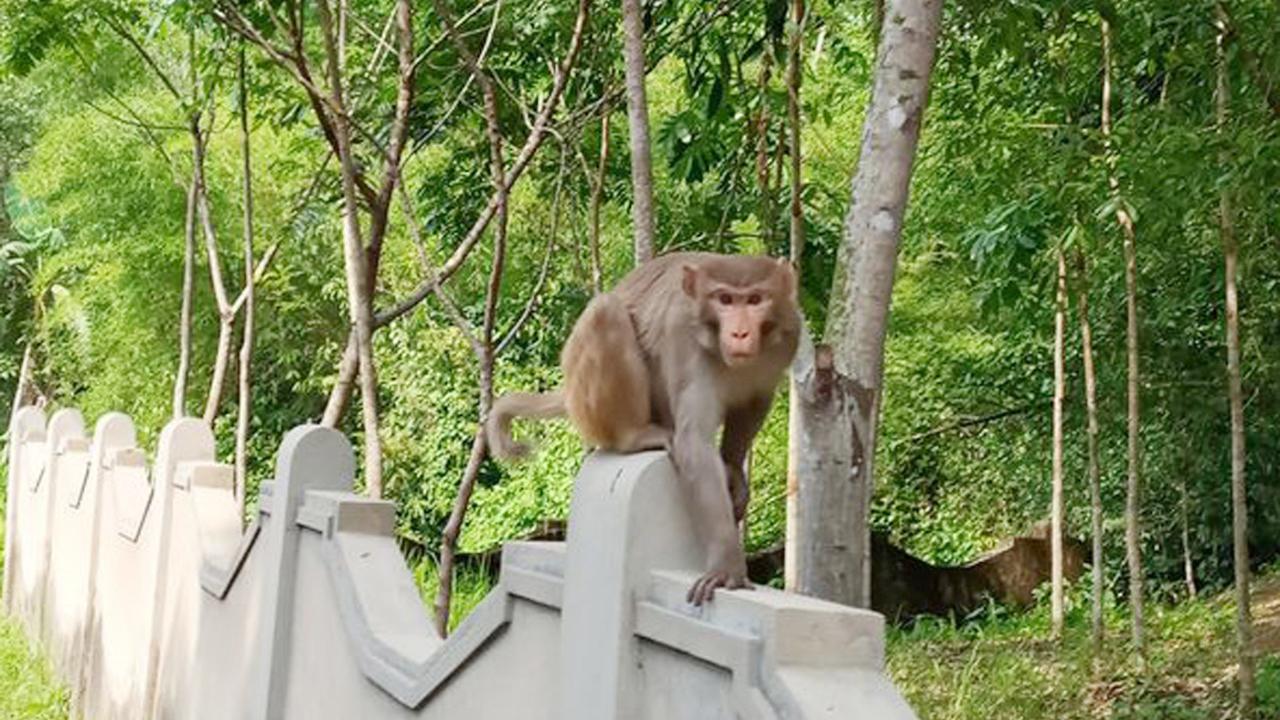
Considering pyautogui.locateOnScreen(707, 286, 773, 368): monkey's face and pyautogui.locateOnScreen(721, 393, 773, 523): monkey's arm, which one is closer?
pyautogui.locateOnScreen(707, 286, 773, 368): monkey's face

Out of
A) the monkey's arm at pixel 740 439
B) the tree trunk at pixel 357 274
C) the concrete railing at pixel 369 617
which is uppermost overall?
the tree trunk at pixel 357 274

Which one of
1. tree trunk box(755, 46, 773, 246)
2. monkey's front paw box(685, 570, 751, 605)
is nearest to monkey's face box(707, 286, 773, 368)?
monkey's front paw box(685, 570, 751, 605)

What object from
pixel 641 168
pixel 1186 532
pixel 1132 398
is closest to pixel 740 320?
pixel 641 168

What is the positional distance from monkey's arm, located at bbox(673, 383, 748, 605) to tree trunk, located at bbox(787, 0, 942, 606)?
684mm

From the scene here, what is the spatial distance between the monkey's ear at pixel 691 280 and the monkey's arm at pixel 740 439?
0.96ft

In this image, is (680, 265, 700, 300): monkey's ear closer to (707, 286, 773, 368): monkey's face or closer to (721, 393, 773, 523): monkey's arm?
(707, 286, 773, 368): monkey's face

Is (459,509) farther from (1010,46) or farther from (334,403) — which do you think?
(1010,46)

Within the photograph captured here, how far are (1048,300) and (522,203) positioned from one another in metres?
4.04

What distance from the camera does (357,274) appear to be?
744cm

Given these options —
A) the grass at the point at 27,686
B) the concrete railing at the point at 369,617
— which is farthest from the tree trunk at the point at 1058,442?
the grass at the point at 27,686

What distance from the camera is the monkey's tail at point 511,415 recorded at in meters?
4.32

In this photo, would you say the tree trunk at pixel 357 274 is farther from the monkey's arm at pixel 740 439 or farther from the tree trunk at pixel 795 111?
the monkey's arm at pixel 740 439

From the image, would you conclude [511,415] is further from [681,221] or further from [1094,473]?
[1094,473]

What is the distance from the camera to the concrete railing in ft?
8.86
